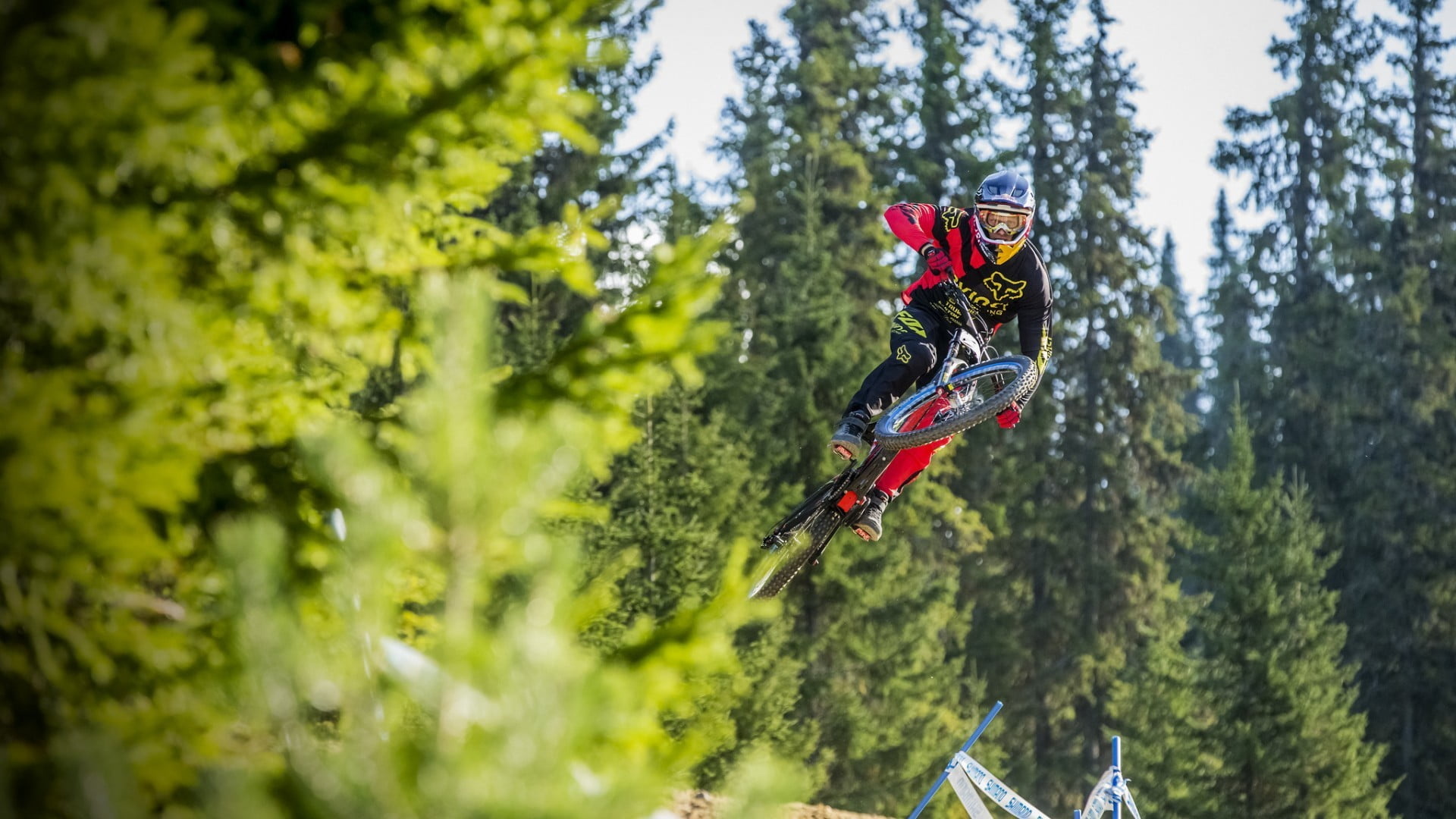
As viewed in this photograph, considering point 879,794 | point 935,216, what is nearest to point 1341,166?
point 879,794

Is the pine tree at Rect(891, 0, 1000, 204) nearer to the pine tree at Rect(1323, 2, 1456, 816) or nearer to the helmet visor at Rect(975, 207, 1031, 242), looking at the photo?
the pine tree at Rect(1323, 2, 1456, 816)

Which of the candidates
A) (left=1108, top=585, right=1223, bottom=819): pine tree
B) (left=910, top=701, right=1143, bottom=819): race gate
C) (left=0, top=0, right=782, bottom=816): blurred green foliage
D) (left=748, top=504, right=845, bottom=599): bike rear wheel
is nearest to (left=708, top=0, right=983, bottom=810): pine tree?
(left=1108, top=585, right=1223, bottom=819): pine tree

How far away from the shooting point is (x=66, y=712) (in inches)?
120

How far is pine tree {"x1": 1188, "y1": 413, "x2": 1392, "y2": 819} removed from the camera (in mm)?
20125

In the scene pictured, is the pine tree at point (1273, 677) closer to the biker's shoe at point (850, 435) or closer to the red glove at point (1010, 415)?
the red glove at point (1010, 415)

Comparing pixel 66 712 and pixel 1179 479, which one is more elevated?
pixel 1179 479

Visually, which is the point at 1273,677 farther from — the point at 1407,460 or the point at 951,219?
the point at 951,219

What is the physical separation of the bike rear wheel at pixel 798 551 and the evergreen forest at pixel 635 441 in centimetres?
77

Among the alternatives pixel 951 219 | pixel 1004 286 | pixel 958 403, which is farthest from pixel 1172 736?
pixel 951 219

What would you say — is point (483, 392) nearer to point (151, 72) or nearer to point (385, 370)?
point (151, 72)

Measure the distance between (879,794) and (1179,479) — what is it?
37.3 ft

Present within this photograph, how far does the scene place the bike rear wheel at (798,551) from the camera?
8.62 meters

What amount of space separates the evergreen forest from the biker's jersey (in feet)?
5.00

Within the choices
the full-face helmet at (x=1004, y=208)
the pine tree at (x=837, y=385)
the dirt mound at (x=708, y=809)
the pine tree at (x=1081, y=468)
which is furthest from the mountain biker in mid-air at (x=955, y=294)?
the pine tree at (x=1081, y=468)
